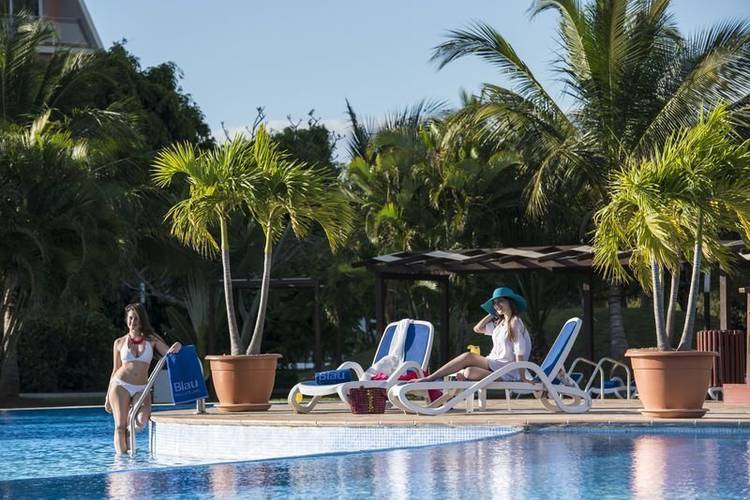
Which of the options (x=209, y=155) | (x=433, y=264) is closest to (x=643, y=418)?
(x=209, y=155)

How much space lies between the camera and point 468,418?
11.1 meters

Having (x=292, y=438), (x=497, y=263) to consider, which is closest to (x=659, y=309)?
(x=292, y=438)

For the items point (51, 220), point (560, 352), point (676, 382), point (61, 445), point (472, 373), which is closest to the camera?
point (676, 382)

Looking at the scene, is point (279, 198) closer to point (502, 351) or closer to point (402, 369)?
point (402, 369)

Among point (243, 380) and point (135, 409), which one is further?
point (243, 380)

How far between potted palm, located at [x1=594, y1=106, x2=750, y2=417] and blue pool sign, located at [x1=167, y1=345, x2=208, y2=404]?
4134 mm

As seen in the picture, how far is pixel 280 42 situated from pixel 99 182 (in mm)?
6501

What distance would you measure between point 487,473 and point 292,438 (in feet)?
11.9

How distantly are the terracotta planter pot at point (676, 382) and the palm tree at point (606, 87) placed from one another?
9.47 m

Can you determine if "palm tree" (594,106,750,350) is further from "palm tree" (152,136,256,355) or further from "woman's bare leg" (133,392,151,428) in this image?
"woman's bare leg" (133,392,151,428)

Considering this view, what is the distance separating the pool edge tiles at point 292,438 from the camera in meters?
10.6

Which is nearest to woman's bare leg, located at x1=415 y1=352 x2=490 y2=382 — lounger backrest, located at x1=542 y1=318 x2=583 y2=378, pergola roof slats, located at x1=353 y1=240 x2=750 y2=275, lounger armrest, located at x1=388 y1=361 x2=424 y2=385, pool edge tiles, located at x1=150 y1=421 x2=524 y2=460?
lounger armrest, located at x1=388 y1=361 x2=424 y2=385

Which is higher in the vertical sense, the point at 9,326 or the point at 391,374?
the point at 9,326

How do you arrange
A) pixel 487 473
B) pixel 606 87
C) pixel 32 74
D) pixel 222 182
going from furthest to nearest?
pixel 32 74 → pixel 606 87 → pixel 222 182 → pixel 487 473
